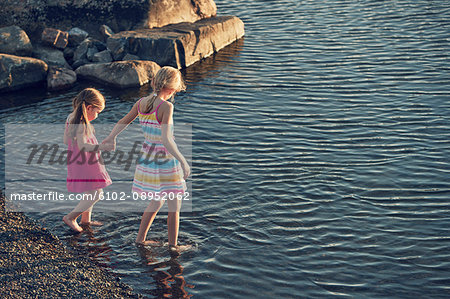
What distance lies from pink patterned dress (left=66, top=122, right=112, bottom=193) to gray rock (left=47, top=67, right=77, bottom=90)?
266 inches

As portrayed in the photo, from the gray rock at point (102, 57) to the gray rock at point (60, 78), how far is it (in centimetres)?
87

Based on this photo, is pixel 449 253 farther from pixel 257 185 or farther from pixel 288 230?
pixel 257 185

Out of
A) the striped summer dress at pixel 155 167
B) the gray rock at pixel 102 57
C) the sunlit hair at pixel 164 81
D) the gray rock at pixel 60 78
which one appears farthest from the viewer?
the gray rock at pixel 102 57

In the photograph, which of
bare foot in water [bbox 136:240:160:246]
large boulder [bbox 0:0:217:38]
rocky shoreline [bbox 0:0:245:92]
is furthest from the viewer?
large boulder [bbox 0:0:217:38]

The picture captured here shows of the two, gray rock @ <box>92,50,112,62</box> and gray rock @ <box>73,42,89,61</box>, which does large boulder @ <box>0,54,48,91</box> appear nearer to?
gray rock @ <box>73,42,89,61</box>

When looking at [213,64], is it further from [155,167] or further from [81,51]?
[155,167]

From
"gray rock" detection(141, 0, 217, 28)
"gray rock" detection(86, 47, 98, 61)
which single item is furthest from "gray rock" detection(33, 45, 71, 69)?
"gray rock" detection(141, 0, 217, 28)

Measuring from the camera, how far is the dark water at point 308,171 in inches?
245

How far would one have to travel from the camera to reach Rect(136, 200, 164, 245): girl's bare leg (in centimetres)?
629

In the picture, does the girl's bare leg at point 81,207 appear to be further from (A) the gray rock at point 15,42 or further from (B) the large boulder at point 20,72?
(A) the gray rock at point 15,42

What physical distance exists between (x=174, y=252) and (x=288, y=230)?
5.09 ft

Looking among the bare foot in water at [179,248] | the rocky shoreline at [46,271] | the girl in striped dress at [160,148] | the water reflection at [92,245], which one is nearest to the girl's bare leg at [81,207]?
the water reflection at [92,245]

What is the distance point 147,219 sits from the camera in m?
6.45

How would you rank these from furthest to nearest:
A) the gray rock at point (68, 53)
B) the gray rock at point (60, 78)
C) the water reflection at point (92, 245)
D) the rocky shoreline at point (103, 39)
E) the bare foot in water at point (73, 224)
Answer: the gray rock at point (68, 53) → the rocky shoreline at point (103, 39) → the gray rock at point (60, 78) → the bare foot in water at point (73, 224) → the water reflection at point (92, 245)
